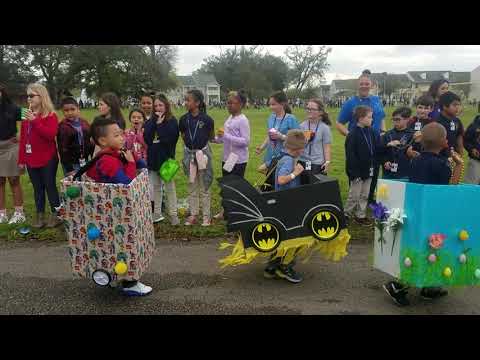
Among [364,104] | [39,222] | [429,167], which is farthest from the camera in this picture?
[364,104]

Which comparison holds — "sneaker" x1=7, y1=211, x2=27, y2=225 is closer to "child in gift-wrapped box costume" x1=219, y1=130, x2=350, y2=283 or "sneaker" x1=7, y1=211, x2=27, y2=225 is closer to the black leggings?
the black leggings

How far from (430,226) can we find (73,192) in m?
2.90

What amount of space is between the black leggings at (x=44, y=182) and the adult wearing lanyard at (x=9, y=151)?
0.45 metres

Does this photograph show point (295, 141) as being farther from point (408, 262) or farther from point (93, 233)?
point (93, 233)

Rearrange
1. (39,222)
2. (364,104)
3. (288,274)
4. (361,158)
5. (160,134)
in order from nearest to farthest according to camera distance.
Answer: (288,274), (160,134), (39,222), (361,158), (364,104)

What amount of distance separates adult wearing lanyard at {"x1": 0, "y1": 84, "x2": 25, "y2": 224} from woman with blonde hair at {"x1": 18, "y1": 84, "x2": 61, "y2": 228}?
0.34 m

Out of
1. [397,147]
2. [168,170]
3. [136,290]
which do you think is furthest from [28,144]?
[397,147]

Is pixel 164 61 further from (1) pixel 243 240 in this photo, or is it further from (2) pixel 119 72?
(1) pixel 243 240

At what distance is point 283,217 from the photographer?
12.4 feet

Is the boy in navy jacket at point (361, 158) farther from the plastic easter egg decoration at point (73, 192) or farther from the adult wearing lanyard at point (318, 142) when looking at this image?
the plastic easter egg decoration at point (73, 192)

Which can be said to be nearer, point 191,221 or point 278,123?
point 278,123

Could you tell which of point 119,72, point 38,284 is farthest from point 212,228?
point 119,72

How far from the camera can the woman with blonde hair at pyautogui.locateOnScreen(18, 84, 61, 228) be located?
5.24 meters

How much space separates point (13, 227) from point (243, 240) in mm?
3653
